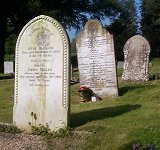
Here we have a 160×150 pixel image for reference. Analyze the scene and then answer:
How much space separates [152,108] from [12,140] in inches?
144

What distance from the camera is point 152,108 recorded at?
995 cm

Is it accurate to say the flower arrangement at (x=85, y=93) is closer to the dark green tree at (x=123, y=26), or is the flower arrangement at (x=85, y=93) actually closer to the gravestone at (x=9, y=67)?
the gravestone at (x=9, y=67)

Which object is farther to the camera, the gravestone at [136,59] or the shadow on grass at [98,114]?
the gravestone at [136,59]

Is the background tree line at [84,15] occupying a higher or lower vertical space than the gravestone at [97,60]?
higher

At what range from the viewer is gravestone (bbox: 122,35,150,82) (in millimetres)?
17391

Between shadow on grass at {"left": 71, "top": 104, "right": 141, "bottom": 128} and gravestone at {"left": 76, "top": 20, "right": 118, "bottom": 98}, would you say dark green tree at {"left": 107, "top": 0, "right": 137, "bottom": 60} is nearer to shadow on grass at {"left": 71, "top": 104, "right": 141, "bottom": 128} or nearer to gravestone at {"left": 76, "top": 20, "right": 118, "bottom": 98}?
gravestone at {"left": 76, "top": 20, "right": 118, "bottom": 98}

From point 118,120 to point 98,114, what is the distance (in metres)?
0.98

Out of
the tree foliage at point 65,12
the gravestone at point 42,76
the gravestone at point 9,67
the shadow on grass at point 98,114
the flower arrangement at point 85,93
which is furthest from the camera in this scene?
the tree foliage at point 65,12

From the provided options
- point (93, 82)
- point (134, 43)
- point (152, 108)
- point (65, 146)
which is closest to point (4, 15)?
point (134, 43)

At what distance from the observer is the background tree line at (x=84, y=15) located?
3675 centimetres

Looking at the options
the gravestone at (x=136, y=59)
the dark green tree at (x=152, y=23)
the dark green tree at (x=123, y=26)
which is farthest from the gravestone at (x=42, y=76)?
the dark green tree at (x=152, y=23)

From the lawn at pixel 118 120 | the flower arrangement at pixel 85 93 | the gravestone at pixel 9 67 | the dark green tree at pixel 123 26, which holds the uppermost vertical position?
the dark green tree at pixel 123 26

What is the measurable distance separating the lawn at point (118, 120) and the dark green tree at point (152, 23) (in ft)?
117

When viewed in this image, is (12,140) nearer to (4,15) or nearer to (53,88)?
(53,88)
